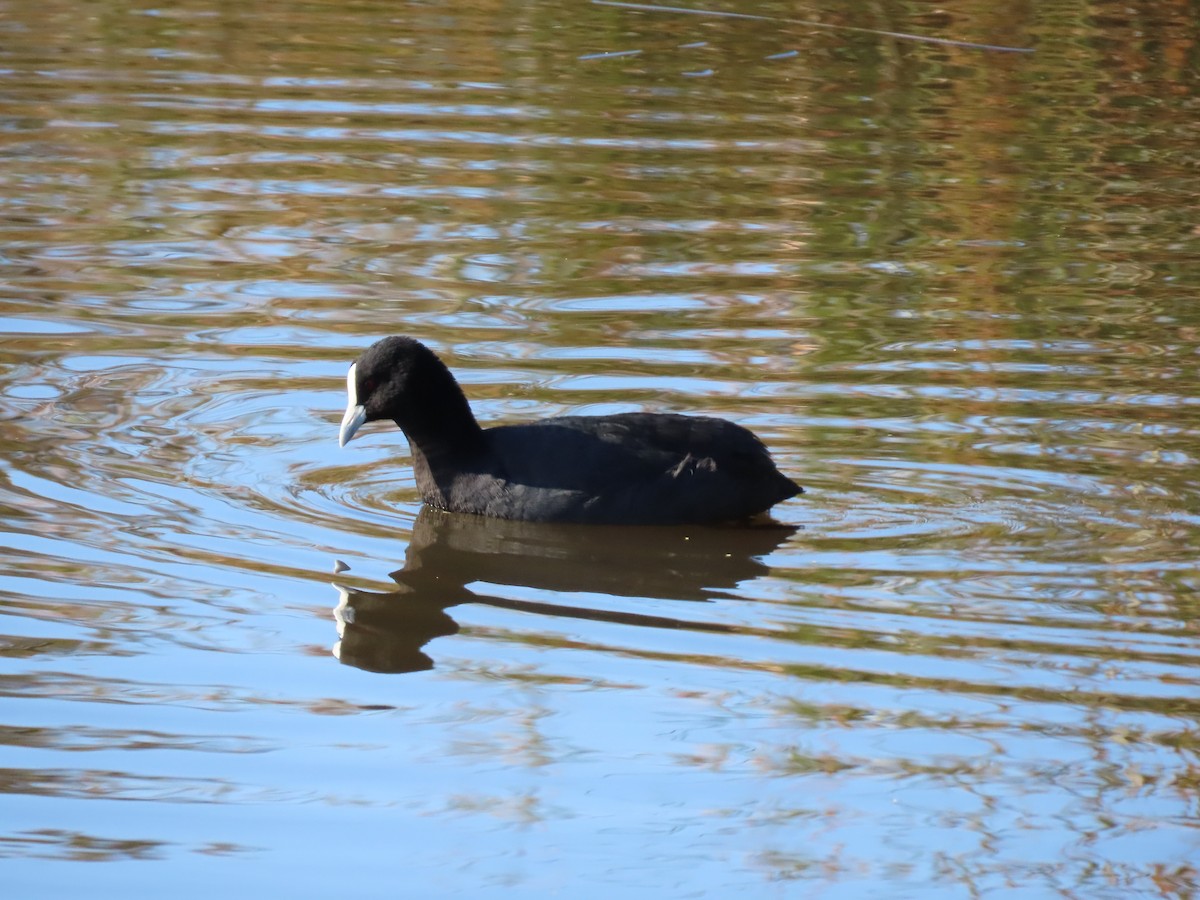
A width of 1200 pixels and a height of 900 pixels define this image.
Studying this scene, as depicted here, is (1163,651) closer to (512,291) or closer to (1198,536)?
(1198,536)

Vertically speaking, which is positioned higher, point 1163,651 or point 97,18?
point 97,18

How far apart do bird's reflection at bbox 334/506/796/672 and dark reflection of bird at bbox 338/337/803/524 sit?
6cm

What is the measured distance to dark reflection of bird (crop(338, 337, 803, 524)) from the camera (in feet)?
20.8

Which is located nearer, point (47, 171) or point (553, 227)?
point (553, 227)

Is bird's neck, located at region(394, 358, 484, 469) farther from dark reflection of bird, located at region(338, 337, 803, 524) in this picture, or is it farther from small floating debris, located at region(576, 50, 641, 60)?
small floating debris, located at region(576, 50, 641, 60)

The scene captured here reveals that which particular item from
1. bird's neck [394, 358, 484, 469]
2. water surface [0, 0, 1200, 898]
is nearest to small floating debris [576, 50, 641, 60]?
water surface [0, 0, 1200, 898]

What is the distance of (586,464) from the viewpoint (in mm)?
6340

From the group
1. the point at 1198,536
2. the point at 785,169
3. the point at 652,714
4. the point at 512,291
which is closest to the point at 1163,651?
the point at 1198,536

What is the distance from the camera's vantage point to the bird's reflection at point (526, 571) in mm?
5508

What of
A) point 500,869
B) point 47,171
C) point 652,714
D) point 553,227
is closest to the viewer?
point 500,869

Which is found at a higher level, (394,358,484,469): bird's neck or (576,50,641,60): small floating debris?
(576,50,641,60): small floating debris

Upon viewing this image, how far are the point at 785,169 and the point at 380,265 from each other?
2851 mm

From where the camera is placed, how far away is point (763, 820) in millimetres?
4316

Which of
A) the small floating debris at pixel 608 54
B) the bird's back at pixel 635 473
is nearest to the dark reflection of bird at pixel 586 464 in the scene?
the bird's back at pixel 635 473
